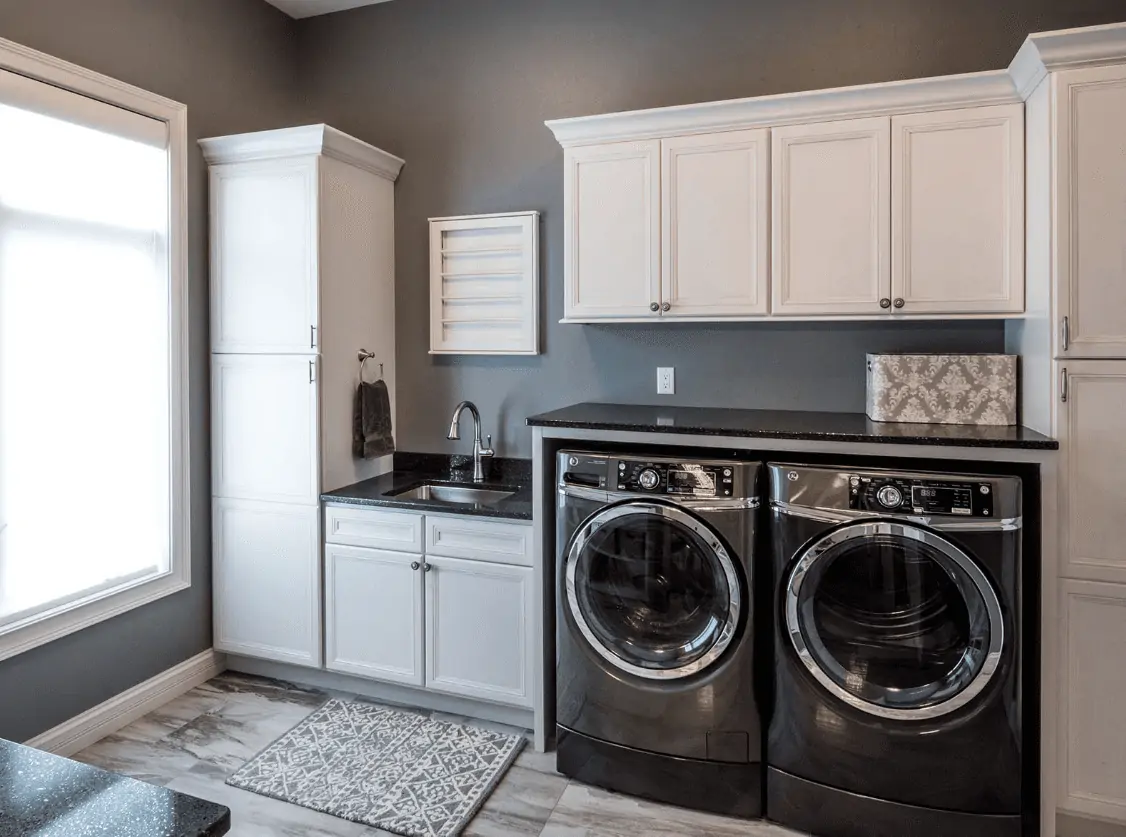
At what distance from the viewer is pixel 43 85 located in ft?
7.97

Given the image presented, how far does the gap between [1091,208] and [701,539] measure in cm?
142

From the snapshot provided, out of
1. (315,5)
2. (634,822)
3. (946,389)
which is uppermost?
(315,5)

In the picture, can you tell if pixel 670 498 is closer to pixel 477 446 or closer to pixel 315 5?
pixel 477 446

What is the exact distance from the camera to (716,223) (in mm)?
2615

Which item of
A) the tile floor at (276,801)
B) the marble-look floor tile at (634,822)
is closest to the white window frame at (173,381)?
the tile floor at (276,801)

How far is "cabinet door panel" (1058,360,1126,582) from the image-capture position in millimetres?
2031

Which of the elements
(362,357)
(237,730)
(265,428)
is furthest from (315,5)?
(237,730)

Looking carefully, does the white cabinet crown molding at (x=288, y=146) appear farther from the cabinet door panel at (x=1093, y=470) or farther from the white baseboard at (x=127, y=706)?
the cabinet door panel at (x=1093, y=470)

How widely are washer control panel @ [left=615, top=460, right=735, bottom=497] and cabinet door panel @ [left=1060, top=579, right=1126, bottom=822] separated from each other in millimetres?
986

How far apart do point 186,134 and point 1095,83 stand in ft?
10.3

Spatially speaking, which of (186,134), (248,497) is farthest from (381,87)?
(248,497)

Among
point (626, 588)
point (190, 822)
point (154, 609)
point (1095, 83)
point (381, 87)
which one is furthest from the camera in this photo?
point (381, 87)

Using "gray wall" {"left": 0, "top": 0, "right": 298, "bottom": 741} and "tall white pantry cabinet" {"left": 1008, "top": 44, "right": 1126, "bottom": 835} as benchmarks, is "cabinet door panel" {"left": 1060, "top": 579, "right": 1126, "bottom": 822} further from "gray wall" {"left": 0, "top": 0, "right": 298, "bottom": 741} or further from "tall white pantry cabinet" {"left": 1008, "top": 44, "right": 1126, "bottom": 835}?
"gray wall" {"left": 0, "top": 0, "right": 298, "bottom": 741}

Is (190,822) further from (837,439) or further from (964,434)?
(964,434)
